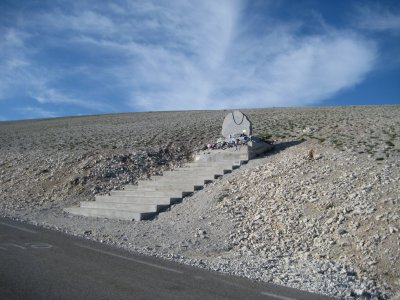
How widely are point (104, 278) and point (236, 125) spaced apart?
48.0 ft

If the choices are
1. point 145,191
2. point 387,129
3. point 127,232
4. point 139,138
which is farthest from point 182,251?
point 139,138

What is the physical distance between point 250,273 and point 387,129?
1489 centimetres

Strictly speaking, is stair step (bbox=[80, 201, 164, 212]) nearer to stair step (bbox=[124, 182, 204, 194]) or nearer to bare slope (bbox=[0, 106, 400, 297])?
bare slope (bbox=[0, 106, 400, 297])

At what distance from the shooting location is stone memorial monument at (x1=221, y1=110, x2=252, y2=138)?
68.3 ft

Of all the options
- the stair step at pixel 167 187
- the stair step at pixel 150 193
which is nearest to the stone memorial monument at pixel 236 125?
the stair step at pixel 167 187

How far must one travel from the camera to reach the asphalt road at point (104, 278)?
665 cm

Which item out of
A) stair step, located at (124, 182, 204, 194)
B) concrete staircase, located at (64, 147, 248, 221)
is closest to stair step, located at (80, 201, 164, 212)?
concrete staircase, located at (64, 147, 248, 221)

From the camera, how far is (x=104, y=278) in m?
7.49

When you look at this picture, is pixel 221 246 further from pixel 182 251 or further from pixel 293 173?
pixel 293 173

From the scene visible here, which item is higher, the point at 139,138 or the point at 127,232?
the point at 139,138

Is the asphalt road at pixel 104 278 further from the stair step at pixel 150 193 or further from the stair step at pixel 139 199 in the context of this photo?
Answer: the stair step at pixel 150 193

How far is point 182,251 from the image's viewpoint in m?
A: 10.8

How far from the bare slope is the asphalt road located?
38.7 inches

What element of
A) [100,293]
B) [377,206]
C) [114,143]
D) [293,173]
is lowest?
[100,293]
